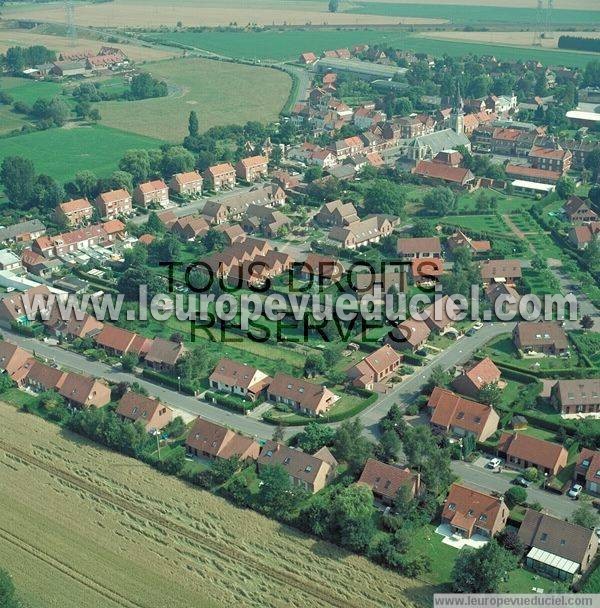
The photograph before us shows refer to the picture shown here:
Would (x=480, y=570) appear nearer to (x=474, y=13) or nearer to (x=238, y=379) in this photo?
(x=238, y=379)

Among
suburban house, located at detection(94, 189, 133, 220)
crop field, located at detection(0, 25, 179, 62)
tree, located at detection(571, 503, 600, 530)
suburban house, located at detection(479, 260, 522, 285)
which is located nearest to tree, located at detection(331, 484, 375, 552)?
tree, located at detection(571, 503, 600, 530)

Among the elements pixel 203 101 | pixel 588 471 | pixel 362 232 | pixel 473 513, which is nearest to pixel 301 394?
pixel 473 513

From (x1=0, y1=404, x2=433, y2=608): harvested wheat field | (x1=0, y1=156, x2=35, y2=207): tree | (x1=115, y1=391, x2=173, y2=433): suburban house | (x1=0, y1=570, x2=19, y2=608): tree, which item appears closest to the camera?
(x1=0, y1=570, x2=19, y2=608): tree

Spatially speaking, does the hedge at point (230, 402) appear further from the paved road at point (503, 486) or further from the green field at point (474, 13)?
the green field at point (474, 13)

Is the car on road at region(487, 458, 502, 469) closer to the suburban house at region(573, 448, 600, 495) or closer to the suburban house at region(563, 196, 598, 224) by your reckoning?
the suburban house at region(573, 448, 600, 495)

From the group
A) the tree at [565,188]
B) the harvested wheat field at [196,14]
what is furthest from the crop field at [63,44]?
the tree at [565,188]
